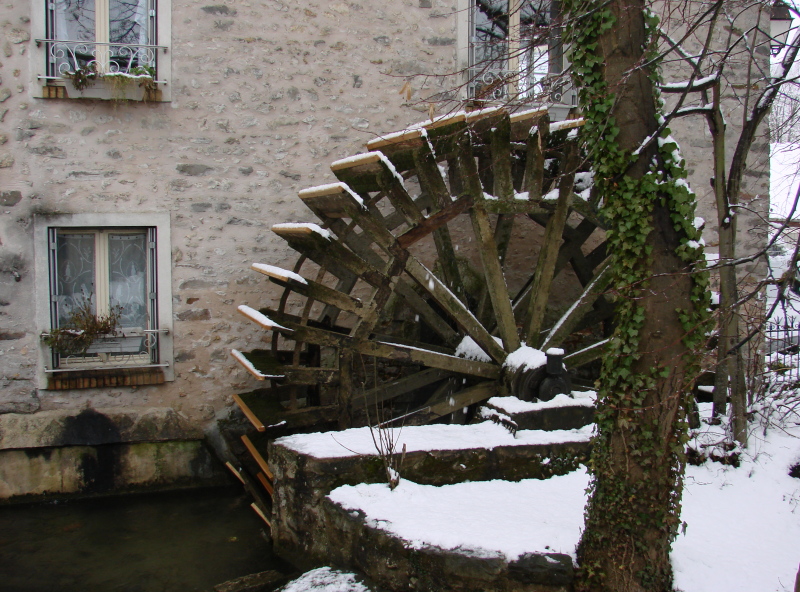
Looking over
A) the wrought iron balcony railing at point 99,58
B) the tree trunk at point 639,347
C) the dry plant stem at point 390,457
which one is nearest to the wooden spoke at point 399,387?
the dry plant stem at point 390,457

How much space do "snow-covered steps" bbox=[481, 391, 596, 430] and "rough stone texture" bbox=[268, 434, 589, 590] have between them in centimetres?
22

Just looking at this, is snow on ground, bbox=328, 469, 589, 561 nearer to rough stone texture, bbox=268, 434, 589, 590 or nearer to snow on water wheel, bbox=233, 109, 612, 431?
rough stone texture, bbox=268, 434, 589, 590

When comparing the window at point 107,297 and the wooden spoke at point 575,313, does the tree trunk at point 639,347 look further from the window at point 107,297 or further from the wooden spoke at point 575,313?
the window at point 107,297

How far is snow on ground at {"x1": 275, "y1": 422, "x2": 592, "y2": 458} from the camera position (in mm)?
3568

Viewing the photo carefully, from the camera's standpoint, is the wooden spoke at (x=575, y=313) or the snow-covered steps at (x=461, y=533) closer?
the snow-covered steps at (x=461, y=533)

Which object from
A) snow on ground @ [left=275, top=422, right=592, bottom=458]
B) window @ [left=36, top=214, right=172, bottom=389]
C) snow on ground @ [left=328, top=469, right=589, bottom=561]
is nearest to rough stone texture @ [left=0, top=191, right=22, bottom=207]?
window @ [left=36, top=214, right=172, bottom=389]

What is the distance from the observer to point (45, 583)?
367 cm

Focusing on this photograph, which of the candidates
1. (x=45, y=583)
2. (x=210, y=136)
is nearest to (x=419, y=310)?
(x=210, y=136)

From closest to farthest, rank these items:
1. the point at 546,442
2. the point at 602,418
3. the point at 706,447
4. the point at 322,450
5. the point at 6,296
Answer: the point at 602,418, the point at 322,450, the point at 546,442, the point at 706,447, the point at 6,296

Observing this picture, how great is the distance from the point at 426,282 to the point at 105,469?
9.41 feet

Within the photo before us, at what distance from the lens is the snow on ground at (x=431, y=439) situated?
3.57 metres

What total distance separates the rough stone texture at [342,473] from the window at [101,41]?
312cm

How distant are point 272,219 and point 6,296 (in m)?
2.03

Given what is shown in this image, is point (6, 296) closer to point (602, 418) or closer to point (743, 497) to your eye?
point (602, 418)
